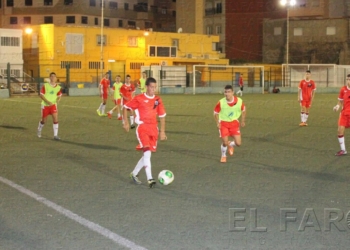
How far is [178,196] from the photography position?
796 centimetres

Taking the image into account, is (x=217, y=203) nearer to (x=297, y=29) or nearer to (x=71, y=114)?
(x=71, y=114)

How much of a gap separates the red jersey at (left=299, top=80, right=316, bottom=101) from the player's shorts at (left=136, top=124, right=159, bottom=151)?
1175 cm

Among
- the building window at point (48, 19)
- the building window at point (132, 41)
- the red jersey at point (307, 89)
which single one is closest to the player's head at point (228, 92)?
the red jersey at point (307, 89)

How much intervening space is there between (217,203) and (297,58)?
5903cm

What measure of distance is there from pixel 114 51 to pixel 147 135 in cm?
5186

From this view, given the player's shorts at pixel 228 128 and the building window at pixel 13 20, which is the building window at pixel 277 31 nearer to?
the building window at pixel 13 20

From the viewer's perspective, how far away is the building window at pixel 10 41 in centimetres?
5432

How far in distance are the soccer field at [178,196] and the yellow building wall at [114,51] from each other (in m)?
37.3

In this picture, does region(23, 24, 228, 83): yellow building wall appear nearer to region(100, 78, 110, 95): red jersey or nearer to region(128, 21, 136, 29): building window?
region(128, 21, 136, 29): building window

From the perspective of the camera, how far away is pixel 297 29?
2525 inches

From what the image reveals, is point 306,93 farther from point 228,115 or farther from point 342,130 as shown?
point 228,115

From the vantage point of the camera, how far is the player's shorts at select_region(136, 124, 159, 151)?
28.3 ft

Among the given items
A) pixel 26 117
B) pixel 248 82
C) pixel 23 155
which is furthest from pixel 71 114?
pixel 248 82

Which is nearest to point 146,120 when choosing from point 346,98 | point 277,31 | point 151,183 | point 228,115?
point 151,183
